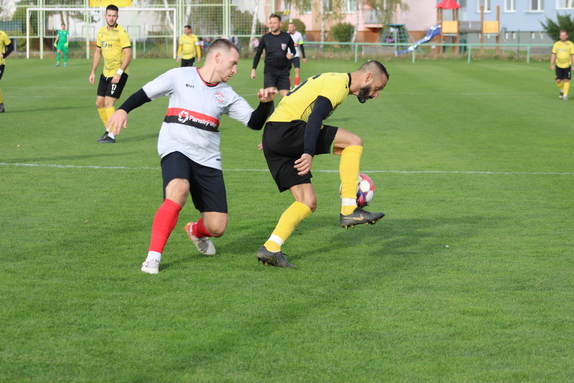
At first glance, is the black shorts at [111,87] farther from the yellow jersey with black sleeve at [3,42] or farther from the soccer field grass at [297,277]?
the yellow jersey with black sleeve at [3,42]

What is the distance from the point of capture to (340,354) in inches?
170

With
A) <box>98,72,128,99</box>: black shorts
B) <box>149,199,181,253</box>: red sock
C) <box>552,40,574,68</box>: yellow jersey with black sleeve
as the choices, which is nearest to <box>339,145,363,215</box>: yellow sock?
<box>149,199,181,253</box>: red sock

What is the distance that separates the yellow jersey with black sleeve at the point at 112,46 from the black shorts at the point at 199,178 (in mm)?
8215

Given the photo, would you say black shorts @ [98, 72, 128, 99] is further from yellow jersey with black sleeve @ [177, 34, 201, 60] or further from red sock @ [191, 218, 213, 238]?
yellow jersey with black sleeve @ [177, 34, 201, 60]

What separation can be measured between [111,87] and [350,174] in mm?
8270

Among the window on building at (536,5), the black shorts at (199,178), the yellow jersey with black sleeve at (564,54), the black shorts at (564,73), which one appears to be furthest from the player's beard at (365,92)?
the window on building at (536,5)

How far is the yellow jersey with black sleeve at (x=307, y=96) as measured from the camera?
20.0 ft

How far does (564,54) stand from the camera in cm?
2405

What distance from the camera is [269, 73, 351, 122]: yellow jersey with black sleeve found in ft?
20.0

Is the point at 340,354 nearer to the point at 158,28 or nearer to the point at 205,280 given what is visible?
the point at 205,280

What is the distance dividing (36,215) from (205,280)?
2870 millimetres

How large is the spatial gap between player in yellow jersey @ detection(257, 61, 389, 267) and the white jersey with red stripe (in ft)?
1.41

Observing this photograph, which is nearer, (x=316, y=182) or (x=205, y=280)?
(x=205, y=280)

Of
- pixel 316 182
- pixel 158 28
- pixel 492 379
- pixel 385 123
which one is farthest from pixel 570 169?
pixel 158 28
